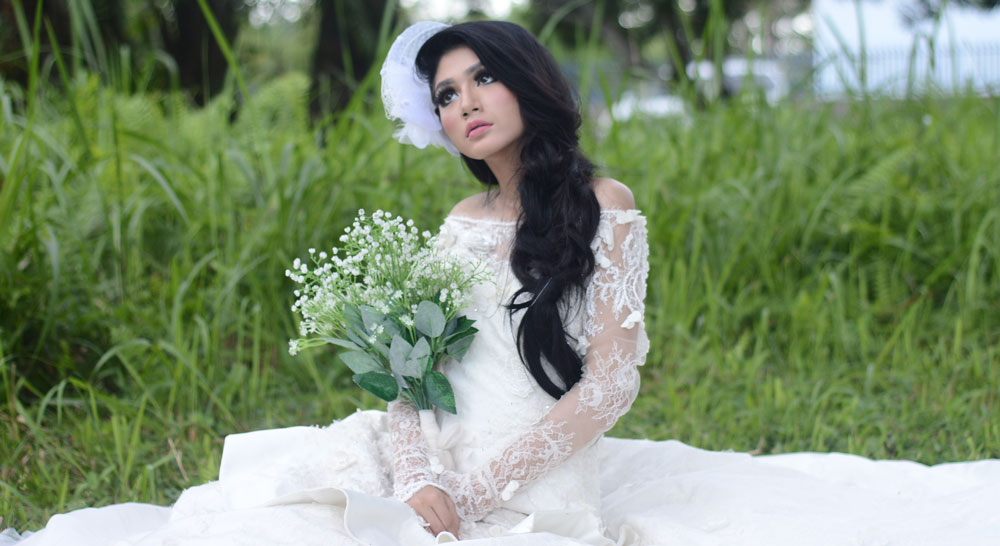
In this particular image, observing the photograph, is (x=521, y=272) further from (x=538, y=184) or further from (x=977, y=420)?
(x=977, y=420)

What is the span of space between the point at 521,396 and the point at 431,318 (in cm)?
29

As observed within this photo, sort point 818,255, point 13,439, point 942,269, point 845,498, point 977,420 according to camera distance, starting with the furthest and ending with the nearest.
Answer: point 818,255 < point 942,269 < point 977,420 < point 13,439 < point 845,498

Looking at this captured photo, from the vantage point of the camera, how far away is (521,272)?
1890mm

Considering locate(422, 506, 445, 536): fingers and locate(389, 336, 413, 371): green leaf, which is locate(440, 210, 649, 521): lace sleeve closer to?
locate(422, 506, 445, 536): fingers

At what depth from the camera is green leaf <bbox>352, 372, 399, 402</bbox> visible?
70.7 inches

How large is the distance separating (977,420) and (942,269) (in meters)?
0.97

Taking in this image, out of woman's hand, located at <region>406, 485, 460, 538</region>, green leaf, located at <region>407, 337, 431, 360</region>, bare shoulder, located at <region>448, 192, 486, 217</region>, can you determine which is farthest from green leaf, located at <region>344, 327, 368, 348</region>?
bare shoulder, located at <region>448, 192, 486, 217</region>

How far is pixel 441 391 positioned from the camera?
183 centimetres

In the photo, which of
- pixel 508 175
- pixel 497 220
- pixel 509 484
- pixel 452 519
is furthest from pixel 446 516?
pixel 508 175

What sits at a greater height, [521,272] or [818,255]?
[521,272]

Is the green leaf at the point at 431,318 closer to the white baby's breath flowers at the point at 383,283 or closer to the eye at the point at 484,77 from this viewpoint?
the white baby's breath flowers at the point at 383,283

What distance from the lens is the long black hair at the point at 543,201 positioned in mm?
1843

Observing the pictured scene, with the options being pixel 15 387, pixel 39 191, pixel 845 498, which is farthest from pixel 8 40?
pixel 845 498

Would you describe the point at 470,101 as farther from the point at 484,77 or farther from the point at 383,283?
the point at 383,283
